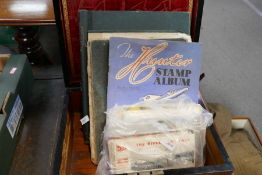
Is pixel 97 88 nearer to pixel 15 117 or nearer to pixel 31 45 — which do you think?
pixel 15 117

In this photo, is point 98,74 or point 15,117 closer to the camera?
point 98,74

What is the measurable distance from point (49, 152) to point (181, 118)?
54 cm

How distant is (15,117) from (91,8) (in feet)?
1.55

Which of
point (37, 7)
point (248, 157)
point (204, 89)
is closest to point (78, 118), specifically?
point (37, 7)

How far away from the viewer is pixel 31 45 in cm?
146

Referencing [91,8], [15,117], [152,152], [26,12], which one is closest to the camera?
[152,152]

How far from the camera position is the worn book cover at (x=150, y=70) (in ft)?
2.36

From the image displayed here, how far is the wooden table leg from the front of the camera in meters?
1.42

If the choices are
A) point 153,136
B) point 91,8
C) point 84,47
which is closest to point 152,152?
point 153,136

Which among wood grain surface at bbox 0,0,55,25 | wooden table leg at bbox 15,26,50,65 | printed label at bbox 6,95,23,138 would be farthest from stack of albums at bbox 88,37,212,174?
wooden table leg at bbox 15,26,50,65

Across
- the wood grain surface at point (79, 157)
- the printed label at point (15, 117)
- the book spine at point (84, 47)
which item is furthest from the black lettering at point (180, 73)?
the printed label at point (15, 117)

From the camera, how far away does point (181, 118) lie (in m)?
0.73

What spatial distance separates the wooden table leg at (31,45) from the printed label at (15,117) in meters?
0.49

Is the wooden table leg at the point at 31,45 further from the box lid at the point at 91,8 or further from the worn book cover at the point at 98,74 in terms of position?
the worn book cover at the point at 98,74
